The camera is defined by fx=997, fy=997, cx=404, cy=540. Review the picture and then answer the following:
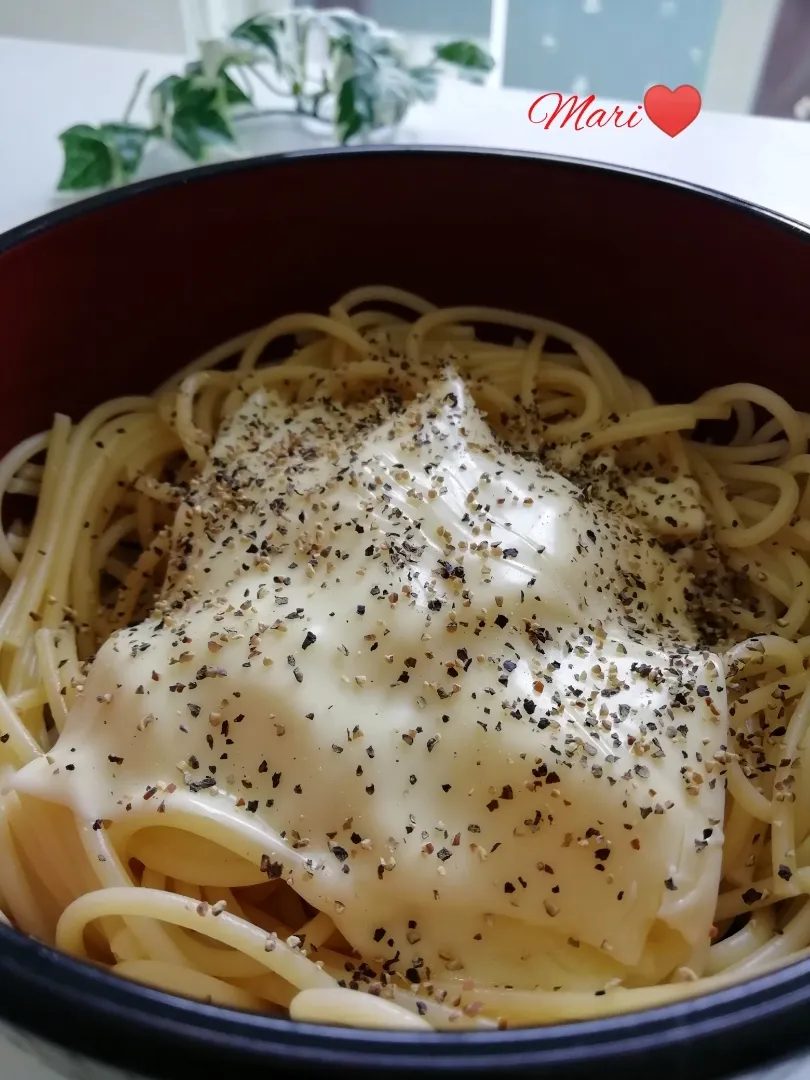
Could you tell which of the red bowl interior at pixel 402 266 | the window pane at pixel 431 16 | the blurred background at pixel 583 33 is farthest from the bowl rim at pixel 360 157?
the window pane at pixel 431 16

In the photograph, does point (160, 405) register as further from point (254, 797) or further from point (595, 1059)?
point (595, 1059)

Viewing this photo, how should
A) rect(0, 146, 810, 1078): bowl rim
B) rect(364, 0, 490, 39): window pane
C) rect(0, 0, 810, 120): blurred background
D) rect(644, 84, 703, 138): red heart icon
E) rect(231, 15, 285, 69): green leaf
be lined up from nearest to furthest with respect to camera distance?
rect(0, 146, 810, 1078): bowl rim, rect(644, 84, 703, 138): red heart icon, rect(231, 15, 285, 69): green leaf, rect(0, 0, 810, 120): blurred background, rect(364, 0, 490, 39): window pane

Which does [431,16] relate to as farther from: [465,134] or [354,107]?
[354,107]

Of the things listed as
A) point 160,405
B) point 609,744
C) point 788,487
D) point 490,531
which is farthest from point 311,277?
point 609,744

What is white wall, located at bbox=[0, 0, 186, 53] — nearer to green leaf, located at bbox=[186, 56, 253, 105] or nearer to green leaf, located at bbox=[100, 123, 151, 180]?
green leaf, located at bbox=[186, 56, 253, 105]

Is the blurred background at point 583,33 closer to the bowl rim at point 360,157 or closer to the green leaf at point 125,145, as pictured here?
the green leaf at point 125,145

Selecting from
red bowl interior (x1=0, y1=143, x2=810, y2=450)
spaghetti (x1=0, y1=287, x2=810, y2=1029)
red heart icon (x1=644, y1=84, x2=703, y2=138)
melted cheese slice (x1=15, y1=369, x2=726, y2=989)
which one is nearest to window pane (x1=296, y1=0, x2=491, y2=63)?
red heart icon (x1=644, y1=84, x2=703, y2=138)

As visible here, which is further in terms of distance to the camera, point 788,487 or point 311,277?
point 311,277
